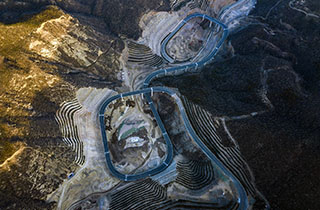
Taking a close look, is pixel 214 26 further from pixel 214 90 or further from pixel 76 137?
pixel 76 137

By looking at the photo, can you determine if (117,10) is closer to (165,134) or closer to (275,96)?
(165,134)

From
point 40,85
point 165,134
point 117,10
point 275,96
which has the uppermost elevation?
point 117,10

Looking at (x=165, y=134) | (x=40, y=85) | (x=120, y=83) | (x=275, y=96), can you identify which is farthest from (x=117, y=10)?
(x=275, y=96)

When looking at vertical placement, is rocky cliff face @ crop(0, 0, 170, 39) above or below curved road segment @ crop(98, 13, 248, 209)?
above


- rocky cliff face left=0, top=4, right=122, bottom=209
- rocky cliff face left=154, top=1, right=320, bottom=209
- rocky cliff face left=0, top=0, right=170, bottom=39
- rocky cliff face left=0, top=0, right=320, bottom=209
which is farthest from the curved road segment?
rocky cliff face left=0, top=0, right=170, bottom=39

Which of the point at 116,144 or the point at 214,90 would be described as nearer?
the point at 116,144

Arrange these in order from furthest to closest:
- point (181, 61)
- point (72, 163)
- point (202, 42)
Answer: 1. point (202, 42)
2. point (181, 61)
3. point (72, 163)

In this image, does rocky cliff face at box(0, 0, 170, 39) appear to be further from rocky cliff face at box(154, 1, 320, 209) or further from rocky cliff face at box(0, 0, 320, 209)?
rocky cliff face at box(154, 1, 320, 209)

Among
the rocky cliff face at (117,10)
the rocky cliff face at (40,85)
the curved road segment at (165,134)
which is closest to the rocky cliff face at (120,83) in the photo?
the rocky cliff face at (40,85)


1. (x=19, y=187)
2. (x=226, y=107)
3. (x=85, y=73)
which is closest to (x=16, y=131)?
(x=19, y=187)

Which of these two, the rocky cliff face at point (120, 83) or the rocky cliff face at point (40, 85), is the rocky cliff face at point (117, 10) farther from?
the rocky cliff face at point (40, 85)

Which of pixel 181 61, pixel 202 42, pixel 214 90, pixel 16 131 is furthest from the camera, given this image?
pixel 202 42
